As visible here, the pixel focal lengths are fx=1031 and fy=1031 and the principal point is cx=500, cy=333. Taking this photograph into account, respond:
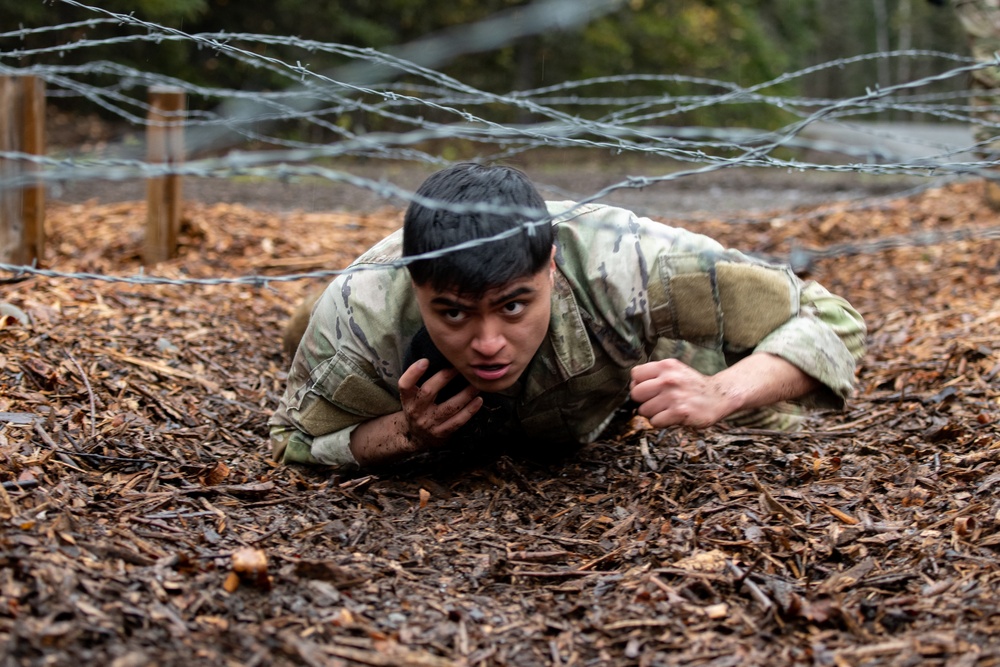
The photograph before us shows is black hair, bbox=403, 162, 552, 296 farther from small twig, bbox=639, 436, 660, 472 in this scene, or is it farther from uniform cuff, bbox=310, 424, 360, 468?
small twig, bbox=639, 436, 660, 472

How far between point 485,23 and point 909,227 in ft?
32.5

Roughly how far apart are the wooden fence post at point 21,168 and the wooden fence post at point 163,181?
0.57 metres

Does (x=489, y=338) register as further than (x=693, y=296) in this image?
No

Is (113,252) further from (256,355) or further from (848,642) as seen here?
(848,642)

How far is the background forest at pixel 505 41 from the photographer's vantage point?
1505 centimetres

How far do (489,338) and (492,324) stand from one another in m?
0.04

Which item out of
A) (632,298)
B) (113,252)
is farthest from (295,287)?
(632,298)

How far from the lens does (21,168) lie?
16.9 feet

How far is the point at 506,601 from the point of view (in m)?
2.43

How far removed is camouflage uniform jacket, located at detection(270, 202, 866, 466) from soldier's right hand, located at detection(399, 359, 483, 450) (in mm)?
151

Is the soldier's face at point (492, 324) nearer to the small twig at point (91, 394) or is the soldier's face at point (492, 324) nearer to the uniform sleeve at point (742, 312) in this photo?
the uniform sleeve at point (742, 312)

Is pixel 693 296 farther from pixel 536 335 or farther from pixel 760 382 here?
pixel 536 335

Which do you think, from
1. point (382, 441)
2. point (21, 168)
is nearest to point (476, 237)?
point (382, 441)

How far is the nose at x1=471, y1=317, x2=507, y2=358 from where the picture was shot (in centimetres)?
264
